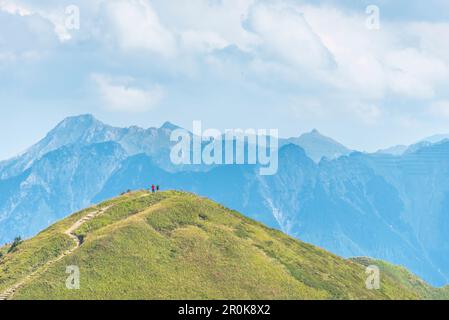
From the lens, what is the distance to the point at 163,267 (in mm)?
178125

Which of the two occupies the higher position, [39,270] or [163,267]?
[163,267]

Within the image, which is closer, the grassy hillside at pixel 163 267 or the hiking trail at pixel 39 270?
the hiking trail at pixel 39 270

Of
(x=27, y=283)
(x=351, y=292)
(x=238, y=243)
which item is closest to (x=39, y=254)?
(x=27, y=283)

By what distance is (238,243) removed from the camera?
19375 centimetres

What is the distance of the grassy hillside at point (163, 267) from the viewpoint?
169 meters

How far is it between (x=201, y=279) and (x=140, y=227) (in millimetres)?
26742

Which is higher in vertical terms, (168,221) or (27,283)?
(168,221)

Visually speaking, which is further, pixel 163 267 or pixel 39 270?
pixel 163 267
